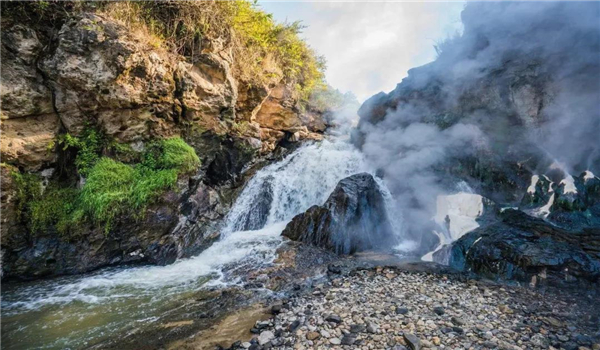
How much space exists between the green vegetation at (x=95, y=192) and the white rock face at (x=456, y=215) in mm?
7241

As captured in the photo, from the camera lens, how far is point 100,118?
6355mm

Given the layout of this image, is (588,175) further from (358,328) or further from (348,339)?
(348,339)

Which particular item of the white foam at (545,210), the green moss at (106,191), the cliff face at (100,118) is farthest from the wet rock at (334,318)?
the green moss at (106,191)

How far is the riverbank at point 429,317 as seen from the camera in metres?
3.26

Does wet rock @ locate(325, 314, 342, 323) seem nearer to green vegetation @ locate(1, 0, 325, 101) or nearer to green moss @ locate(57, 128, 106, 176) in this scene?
green moss @ locate(57, 128, 106, 176)

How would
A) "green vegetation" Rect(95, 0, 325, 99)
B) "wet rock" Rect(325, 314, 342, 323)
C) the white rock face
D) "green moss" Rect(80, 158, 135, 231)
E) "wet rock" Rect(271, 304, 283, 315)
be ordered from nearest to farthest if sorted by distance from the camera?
"wet rock" Rect(325, 314, 342, 323) → "wet rock" Rect(271, 304, 283, 315) → "green moss" Rect(80, 158, 135, 231) → the white rock face → "green vegetation" Rect(95, 0, 325, 99)

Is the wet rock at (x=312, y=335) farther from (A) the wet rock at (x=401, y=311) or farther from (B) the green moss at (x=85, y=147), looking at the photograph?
(B) the green moss at (x=85, y=147)

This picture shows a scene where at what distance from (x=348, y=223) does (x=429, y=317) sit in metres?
3.58

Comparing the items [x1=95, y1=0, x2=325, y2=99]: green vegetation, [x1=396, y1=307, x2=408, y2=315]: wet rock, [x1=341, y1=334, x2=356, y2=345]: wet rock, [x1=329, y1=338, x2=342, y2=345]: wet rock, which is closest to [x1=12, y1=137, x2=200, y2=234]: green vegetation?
[x1=95, y1=0, x2=325, y2=99]: green vegetation

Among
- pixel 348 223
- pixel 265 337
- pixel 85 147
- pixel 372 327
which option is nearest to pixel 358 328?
pixel 372 327

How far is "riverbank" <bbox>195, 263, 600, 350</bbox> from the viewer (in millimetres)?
3256

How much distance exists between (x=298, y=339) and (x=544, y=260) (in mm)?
4896

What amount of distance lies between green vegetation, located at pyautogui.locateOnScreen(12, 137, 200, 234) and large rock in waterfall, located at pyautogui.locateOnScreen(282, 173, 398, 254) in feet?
12.9

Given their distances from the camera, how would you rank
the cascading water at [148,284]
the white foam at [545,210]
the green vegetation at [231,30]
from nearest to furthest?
the cascading water at [148,284] < the white foam at [545,210] < the green vegetation at [231,30]
